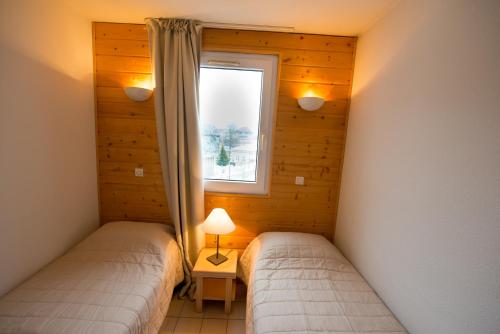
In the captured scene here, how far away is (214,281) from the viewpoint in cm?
→ 200

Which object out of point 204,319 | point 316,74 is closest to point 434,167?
point 316,74

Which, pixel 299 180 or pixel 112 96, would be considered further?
pixel 299 180

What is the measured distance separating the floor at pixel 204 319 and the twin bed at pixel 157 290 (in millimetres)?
241

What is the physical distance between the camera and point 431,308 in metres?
1.13

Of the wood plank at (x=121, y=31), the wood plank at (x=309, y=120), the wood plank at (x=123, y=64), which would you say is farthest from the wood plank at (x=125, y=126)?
the wood plank at (x=309, y=120)

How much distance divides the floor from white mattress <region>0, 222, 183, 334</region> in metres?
0.24

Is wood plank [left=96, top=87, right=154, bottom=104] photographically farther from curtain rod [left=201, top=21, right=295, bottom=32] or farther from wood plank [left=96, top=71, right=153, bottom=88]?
curtain rod [left=201, top=21, right=295, bottom=32]

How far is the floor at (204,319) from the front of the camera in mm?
1813

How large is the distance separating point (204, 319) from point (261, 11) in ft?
8.07

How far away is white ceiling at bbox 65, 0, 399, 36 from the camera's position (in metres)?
1.60

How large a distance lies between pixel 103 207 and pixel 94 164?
0.43 m

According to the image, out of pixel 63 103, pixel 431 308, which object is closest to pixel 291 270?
pixel 431 308

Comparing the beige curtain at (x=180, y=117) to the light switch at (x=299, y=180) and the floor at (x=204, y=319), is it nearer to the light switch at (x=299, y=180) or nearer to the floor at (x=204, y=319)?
the floor at (x=204, y=319)

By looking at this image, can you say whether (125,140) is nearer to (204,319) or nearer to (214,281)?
(214,281)
